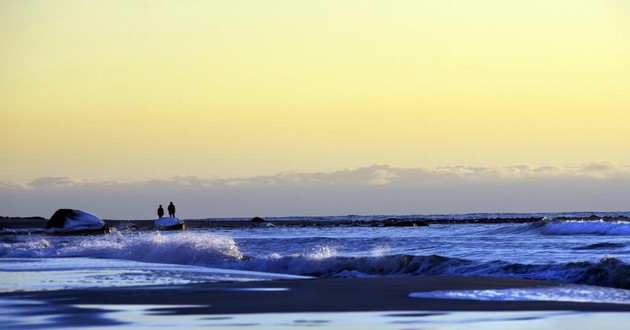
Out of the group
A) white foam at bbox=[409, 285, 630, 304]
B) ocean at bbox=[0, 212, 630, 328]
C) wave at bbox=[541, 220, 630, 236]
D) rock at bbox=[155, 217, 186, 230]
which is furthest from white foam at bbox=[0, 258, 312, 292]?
rock at bbox=[155, 217, 186, 230]

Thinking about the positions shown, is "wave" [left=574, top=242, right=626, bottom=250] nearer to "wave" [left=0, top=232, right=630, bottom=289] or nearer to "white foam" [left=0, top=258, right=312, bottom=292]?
"wave" [left=0, top=232, right=630, bottom=289]

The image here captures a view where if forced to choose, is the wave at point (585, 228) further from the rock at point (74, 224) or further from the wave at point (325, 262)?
the wave at point (325, 262)

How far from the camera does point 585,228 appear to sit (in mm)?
50281

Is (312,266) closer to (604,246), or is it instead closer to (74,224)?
(604,246)

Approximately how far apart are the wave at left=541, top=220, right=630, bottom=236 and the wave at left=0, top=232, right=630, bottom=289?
874 inches

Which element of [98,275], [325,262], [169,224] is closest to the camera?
[98,275]

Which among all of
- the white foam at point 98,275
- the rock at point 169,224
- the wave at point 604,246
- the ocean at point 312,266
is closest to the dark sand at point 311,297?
the ocean at point 312,266

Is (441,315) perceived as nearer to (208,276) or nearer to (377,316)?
(377,316)

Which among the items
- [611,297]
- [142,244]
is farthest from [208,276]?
[142,244]

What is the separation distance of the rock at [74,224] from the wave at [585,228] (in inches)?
813

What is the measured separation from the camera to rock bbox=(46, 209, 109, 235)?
53062 millimetres

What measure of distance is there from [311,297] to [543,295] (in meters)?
3.11

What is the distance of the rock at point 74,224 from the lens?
53.1m

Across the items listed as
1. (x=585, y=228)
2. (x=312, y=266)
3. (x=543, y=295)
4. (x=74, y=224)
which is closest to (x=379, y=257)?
(x=312, y=266)
